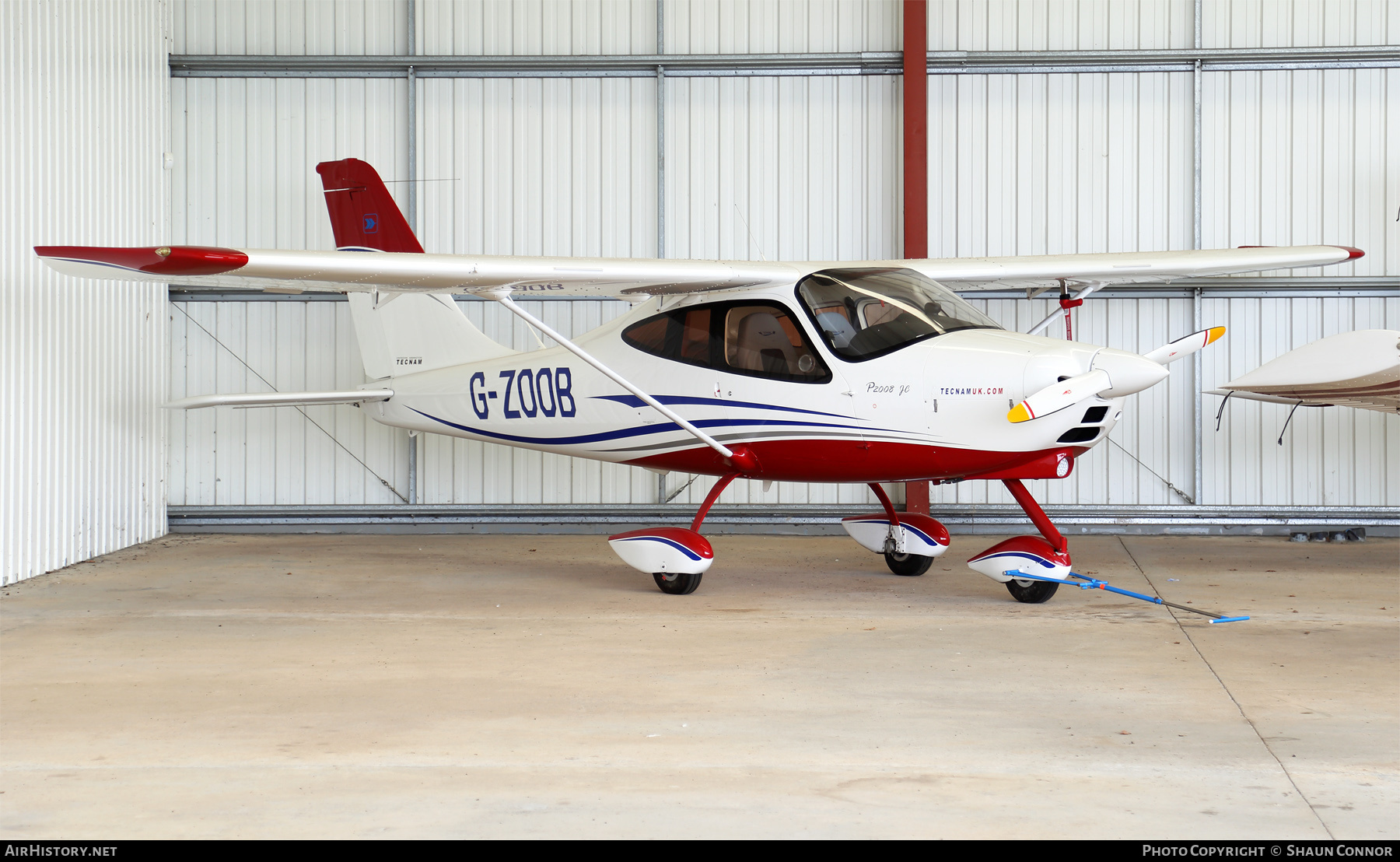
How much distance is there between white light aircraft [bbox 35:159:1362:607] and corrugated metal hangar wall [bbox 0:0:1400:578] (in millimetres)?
2037

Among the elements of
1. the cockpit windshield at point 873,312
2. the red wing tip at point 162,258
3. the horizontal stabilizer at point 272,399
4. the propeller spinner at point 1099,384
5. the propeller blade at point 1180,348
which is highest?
the red wing tip at point 162,258

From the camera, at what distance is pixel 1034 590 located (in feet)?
21.5

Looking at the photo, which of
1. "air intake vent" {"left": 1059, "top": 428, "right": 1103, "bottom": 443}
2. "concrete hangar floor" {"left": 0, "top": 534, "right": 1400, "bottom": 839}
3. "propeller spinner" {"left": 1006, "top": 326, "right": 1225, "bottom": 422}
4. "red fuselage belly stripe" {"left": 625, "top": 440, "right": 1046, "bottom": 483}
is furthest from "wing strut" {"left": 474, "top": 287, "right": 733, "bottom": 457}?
"air intake vent" {"left": 1059, "top": 428, "right": 1103, "bottom": 443}

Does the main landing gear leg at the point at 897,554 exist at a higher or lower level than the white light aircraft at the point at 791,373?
lower

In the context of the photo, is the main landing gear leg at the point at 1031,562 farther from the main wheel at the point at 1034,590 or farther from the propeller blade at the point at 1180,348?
the propeller blade at the point at 1180,348

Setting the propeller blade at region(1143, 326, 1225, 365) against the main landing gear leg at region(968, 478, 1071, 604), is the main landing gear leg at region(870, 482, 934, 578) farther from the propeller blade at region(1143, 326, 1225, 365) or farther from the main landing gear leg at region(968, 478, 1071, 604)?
the propeller blade at region(1143, 326, 1225, 365)

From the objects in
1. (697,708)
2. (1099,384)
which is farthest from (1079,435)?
(697,708)

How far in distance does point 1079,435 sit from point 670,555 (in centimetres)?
253

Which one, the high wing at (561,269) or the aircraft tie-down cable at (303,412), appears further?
the aircraft tie-down cable at (303,412)

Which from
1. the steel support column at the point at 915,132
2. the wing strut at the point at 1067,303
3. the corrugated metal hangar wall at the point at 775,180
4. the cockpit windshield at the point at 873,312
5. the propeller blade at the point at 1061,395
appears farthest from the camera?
the corrugated metal hangar wall at the point at 775,180

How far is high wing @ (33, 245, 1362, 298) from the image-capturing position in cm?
555

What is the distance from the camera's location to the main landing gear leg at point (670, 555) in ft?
22.5

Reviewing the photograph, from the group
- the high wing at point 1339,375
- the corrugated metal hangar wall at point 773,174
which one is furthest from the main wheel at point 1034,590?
the corrugated metal hangar wall at point 773,174

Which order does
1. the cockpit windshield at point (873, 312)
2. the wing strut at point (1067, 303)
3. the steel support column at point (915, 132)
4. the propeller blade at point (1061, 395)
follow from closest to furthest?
the propeller blade at point (1061, 395) → the cockpit windshield at point (873, 312) → the wing strut at point (1067, 303) → the steel support column at point (915, 132)
